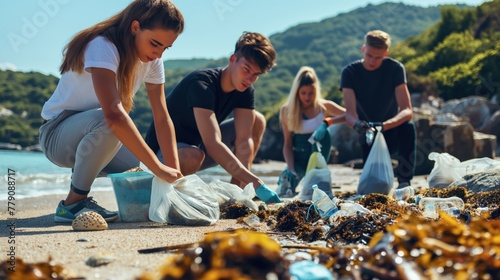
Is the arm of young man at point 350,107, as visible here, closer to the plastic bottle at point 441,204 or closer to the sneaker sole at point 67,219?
the plastic bottle at point 441,204

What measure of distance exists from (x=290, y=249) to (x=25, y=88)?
230 feet

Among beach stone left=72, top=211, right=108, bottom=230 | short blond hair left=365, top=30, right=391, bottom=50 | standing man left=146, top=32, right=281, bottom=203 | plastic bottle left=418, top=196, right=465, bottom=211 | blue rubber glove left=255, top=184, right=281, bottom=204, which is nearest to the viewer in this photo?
beach stone left=72, top=211, right=108, bottom=230

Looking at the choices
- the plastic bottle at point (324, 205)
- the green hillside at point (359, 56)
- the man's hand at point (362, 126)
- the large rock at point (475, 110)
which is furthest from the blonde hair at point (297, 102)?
the large rock at point (475, 110)

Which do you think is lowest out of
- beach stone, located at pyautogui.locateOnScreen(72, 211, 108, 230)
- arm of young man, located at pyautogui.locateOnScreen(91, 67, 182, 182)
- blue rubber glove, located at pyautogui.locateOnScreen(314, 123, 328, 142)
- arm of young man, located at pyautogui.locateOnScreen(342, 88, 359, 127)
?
beach stone, located at pyautogui.locateOnScreen(72, 211, 108, 230)

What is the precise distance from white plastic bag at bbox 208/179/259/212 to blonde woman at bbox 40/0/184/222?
46 cm

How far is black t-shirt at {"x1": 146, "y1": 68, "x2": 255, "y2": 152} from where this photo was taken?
4926mm

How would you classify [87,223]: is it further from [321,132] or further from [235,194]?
[321,132]

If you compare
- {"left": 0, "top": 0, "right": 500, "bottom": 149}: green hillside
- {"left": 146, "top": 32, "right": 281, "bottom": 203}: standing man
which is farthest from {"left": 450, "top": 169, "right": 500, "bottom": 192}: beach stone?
{"left": 0, "top": 0, "right": 500, "bottom": 149}: green hillside

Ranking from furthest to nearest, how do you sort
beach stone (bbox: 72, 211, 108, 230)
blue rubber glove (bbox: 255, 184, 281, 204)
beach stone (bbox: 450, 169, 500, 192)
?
1. beach stone (bbox: 450, 169, 500, 192)
2. blue rubber glove (bbox: 255, 184, 281, 204)
3. beach stone (bbox: 72, 211, 108, 230)

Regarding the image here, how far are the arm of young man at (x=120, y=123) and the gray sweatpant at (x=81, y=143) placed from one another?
0.31 m

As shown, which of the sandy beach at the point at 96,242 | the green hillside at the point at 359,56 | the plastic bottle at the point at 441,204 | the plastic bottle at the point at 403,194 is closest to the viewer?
the sandy beach at the point at 96,242

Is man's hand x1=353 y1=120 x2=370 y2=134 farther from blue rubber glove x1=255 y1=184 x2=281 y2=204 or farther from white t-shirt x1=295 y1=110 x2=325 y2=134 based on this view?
blue rubber glove x1=255 y1=184 x2=281 y2=204

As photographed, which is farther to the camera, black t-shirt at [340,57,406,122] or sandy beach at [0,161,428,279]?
black t-shirt at [340,57,406,122]

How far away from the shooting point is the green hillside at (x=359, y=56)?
22031mm
